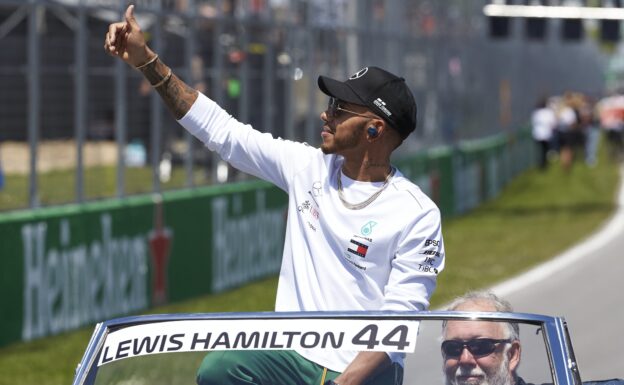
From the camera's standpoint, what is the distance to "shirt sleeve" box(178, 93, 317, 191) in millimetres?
5891

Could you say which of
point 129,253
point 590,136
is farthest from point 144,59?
point 590,136

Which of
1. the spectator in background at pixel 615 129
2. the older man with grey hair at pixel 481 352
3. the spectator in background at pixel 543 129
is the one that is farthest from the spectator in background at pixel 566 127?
the older man with grey hair at pixel 481 352

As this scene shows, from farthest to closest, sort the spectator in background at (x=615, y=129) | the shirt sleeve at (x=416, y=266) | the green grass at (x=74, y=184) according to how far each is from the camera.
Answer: the spectator in background at (x=615, y=129) < the green grass at (x=74, y=184) < the shirt sleeve at (x=416, y=266)

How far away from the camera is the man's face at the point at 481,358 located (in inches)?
195

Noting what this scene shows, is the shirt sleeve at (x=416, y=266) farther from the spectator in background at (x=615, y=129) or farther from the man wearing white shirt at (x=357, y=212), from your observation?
the spectator in background at (x=615, y=129)

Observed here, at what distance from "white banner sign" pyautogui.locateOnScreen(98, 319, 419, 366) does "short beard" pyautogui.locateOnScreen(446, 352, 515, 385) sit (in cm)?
14

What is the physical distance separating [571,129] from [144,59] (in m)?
39.8

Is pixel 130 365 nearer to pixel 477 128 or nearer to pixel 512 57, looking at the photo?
pixel 477 128

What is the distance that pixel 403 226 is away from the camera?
552 centimetres

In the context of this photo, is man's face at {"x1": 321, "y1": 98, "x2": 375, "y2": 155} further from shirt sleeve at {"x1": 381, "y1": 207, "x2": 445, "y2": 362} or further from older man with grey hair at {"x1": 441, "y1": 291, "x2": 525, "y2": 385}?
older man with grey hair at {"x1": 441, "y1": 291, "x2": 525, "y2": 385}

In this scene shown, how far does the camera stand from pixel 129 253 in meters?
15.5

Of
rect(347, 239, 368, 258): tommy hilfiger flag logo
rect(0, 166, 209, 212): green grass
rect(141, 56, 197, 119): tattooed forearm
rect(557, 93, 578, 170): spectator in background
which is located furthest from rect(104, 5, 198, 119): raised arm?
rect(557, 93, 578, 170): spectator in background

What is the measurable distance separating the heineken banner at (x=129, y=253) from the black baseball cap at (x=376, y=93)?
7.99 m

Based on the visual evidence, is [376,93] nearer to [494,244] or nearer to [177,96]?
[177,96]
